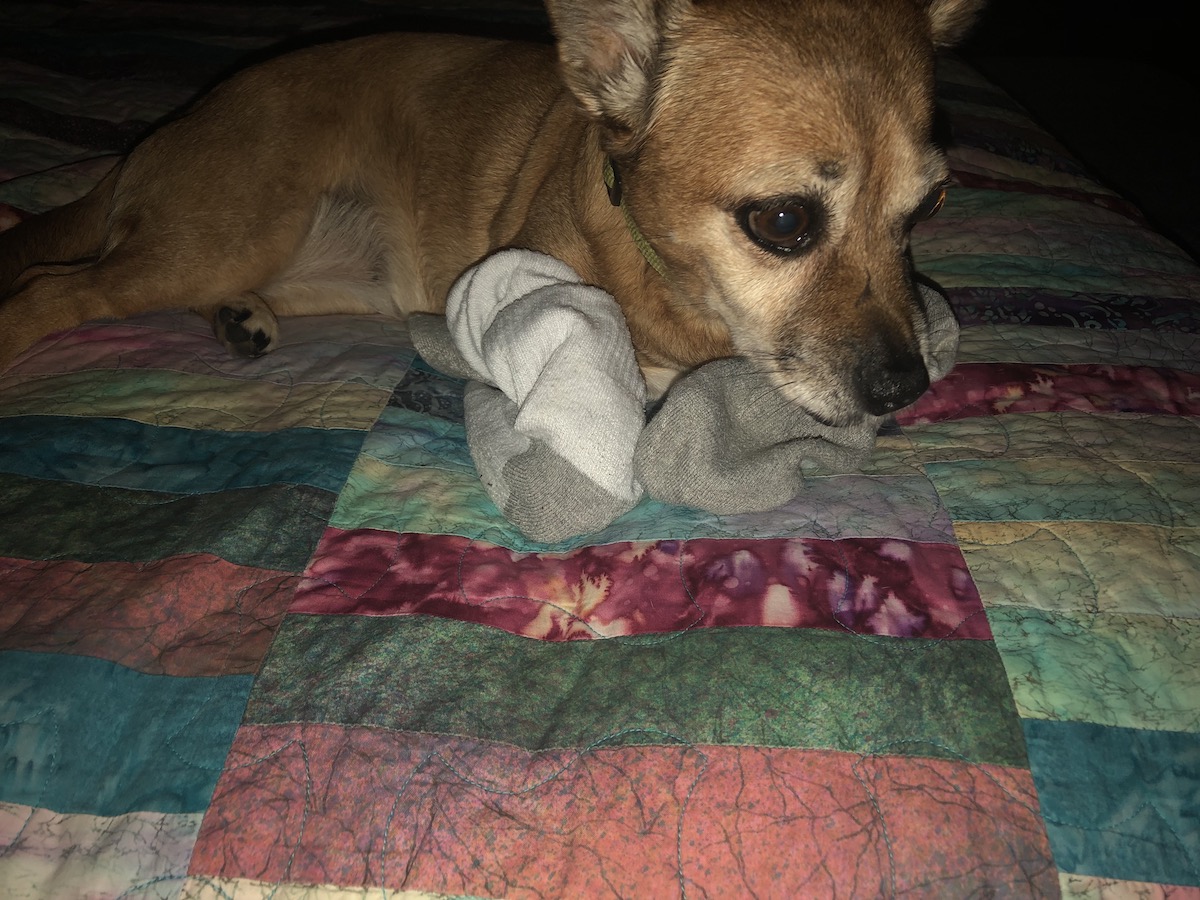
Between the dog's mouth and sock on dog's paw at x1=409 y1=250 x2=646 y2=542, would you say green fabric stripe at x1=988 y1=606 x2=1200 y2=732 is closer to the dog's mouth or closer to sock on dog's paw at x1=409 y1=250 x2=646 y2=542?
the dog's mouth

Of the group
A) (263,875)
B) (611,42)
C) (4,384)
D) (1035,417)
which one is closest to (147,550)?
(263,875)

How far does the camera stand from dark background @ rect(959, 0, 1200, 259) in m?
4.78

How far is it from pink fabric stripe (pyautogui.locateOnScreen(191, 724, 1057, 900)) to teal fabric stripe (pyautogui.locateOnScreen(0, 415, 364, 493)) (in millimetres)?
641

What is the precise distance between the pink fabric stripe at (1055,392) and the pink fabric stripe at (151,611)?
1.37 meters

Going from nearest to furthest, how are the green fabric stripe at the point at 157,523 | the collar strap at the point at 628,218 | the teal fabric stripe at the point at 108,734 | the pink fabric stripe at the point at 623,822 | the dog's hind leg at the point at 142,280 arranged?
1. the pink fabric stripe at the point at 623,822
2. the teal fabric stripe at the point at 108,734
3. the green fabric stripe at the point at 157,523
4. the collar strap at the point at 628,218
5. the dog's hind leg at the point at 142,280

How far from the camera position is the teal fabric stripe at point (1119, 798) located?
3.25 feet

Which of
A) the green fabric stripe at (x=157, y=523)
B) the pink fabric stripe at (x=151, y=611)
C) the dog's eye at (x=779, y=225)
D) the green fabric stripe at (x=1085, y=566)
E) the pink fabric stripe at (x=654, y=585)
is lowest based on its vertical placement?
the green fabric stripe at (x=1085, y=566)

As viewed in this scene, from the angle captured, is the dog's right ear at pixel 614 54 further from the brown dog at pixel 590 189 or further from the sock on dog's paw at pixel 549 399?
the sock on dog's paw at pixel 549 399

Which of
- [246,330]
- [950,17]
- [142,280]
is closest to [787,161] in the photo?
[950,17]

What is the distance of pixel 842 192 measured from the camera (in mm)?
1541

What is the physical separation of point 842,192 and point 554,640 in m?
0.99

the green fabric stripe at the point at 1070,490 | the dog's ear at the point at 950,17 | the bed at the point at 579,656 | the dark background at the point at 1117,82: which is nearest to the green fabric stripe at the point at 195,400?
the bed at the point at 579,656

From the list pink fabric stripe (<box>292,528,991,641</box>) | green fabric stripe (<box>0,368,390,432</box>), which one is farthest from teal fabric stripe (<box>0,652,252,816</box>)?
green fabric stripe (<box>0,368,390,432</box>)

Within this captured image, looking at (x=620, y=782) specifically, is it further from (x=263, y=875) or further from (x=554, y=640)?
(x=263, y=875)
